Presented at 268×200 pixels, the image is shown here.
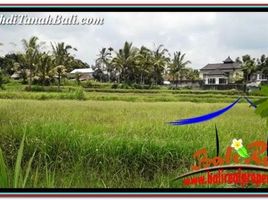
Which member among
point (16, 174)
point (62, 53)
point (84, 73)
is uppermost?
point (62, 53)

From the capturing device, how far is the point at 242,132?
9.45 ft

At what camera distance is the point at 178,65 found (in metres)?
2.88

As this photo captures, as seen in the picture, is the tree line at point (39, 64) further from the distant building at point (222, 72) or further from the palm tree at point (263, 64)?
the palm tree at point (263, 64)

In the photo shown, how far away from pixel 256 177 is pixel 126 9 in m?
1.36

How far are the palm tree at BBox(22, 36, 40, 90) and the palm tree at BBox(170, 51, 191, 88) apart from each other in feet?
3.00

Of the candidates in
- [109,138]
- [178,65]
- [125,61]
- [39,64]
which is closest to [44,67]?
[39,64]

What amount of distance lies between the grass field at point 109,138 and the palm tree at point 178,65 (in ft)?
0.66

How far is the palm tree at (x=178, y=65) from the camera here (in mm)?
2846

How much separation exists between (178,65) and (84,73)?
0.64 metres

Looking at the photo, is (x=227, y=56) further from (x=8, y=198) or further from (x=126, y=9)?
(x=8, y=198)

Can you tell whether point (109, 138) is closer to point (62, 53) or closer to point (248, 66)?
point (62, 53)

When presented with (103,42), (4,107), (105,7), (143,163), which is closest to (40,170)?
(4,107)

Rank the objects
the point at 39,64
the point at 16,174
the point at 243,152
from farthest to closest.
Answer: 1. the point at 39,64
2. the point at 243,152
3. the point at 16,174

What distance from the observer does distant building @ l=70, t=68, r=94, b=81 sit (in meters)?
2.88
